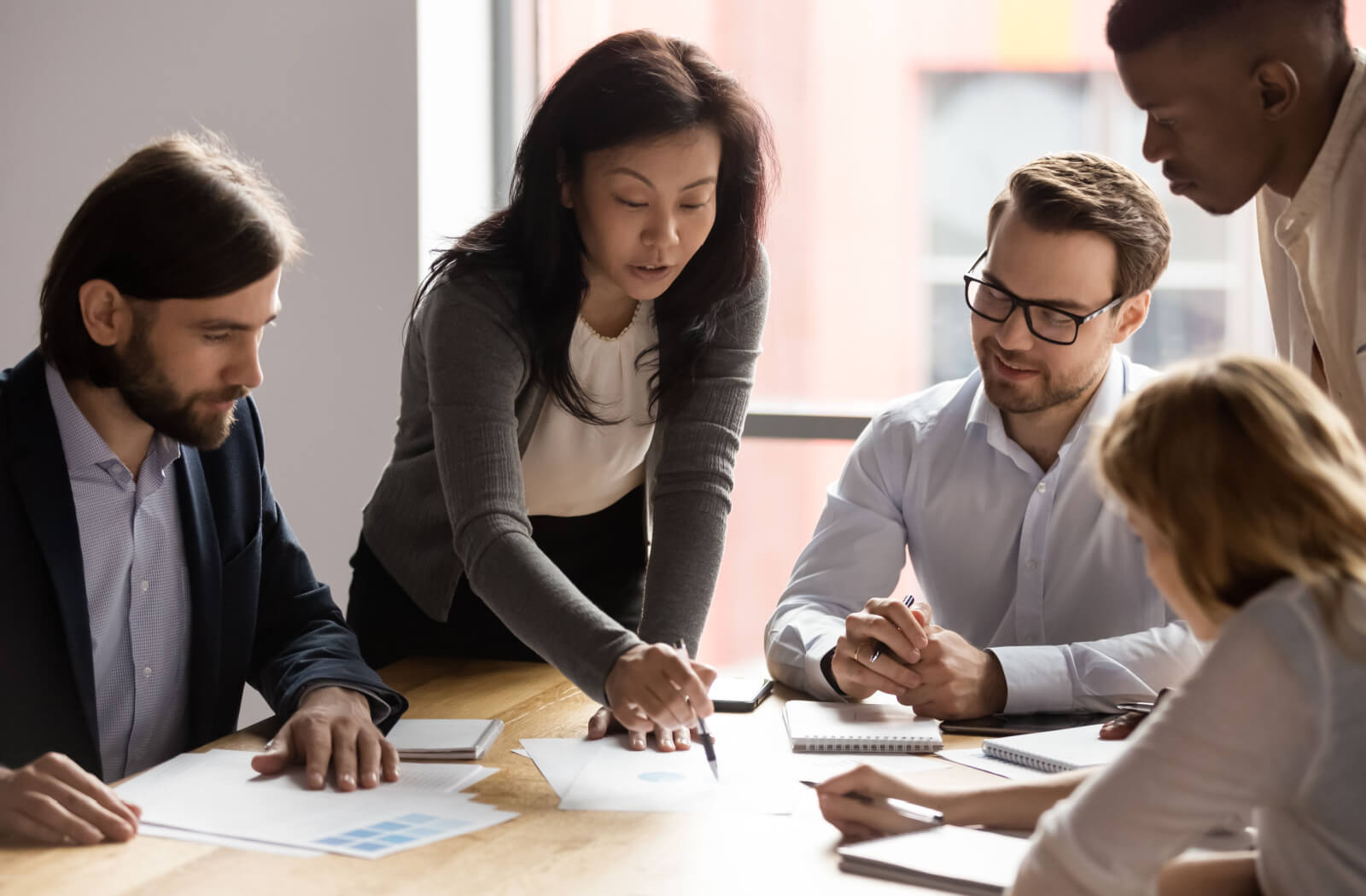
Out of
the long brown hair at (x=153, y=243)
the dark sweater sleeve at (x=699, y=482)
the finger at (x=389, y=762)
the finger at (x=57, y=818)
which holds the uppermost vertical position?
the long brown hair at (x=153, y=243)

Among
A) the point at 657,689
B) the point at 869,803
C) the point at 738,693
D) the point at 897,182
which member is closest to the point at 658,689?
the point at 657,689

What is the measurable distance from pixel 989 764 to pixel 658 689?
393 millimetres

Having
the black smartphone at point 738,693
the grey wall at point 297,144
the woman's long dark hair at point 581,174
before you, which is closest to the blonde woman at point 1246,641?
the black smartphone at point 738,693

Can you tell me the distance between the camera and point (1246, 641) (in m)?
0.85

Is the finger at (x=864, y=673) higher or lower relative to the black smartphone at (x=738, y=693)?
higher

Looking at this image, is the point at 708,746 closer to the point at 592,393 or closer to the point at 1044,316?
the point at 592,393

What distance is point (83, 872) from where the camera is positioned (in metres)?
1.13

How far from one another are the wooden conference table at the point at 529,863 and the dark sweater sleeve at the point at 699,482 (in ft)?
1.38

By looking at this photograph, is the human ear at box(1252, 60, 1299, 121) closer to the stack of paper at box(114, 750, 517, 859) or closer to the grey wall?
the stack of paper at box(114, 750, 517, 859)

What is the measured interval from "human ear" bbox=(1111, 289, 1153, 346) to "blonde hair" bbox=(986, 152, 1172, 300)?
0.01 m

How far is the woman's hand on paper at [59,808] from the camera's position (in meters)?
1.20

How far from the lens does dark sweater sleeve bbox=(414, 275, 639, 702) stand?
151 centimetres

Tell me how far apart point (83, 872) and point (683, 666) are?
613 millimetres

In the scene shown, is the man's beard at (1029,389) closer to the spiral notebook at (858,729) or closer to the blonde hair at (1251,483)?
the spiral notebook at (858,729)
